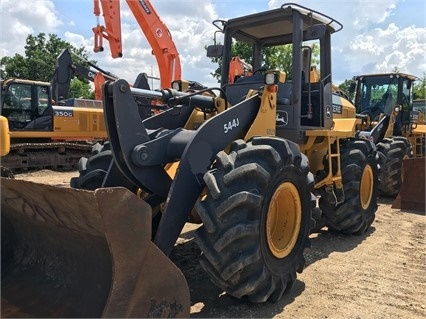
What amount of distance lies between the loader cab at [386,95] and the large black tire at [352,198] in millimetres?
4749

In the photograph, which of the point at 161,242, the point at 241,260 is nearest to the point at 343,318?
the point at 241,260

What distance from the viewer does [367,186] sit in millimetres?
6645

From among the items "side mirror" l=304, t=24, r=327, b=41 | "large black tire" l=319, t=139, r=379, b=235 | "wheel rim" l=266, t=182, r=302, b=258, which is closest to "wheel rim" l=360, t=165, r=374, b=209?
"large black tire" l=319, t=139, r=379, b=235

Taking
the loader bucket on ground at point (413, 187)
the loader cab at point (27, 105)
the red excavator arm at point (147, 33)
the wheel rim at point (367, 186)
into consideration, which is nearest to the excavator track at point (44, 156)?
the loader cab at point (27, 105)

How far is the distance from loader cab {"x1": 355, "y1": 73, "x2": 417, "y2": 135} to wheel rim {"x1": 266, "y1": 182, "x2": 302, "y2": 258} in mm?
7213

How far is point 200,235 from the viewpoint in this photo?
11.6ft

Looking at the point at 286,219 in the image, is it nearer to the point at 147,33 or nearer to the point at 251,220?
the point at 251,220

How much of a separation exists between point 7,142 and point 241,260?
196cm

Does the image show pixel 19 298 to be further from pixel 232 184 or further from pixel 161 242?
pixel 232 184

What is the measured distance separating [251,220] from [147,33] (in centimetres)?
1081

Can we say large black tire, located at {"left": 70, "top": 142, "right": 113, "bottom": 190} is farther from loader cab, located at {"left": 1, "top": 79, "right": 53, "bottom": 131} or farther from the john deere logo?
loader cab, located at {"left": 1, "top": 79, "right": 53, "bottom": 131}

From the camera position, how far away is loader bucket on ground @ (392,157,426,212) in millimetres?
8141

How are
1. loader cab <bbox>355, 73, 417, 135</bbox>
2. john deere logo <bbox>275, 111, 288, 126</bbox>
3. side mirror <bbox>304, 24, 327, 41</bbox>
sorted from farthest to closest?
1. loader cab <bbox>355, 73, 417, 135</bbox>
2. john deere logo <bbox>275, 111, 288, 126</bbox>
3. side mirror <bbox>304, 24, 327, 41</bbox>

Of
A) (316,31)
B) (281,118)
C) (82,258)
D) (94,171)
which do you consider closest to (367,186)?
(281,118)
